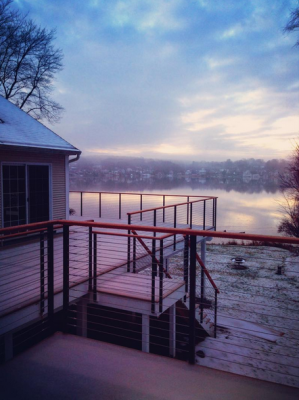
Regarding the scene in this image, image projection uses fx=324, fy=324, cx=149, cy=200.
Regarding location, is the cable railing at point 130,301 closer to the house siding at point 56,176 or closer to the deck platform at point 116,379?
the deck platform at point 116,379

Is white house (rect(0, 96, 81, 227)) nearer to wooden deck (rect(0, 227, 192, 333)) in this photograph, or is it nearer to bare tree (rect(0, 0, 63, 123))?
wooden deck (rect(0, 227, 192, 333))

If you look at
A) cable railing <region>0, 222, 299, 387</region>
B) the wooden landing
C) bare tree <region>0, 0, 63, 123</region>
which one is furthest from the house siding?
bare tree <region>0, 0, 63, 123</region>

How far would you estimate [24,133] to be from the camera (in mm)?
8352

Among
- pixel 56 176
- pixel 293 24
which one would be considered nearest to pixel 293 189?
pixel 293 24

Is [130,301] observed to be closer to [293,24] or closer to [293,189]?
[293,24]

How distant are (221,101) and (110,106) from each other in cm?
1644

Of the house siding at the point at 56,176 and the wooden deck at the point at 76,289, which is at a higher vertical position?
the house siding at the point at 56,176

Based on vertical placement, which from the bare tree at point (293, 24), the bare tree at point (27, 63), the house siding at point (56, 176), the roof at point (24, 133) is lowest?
the house siding at point (56, 176)

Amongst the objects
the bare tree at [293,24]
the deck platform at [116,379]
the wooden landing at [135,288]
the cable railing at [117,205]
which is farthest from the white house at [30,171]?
the bare tree at [293,24]

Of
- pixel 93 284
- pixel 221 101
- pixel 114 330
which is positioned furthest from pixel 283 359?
pixel 221 101

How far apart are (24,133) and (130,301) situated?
5623 millimetres

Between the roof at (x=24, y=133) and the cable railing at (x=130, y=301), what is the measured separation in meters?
2.29

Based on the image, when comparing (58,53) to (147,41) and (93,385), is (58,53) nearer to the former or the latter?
(147,41)

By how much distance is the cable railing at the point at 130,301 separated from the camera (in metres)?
3.10
